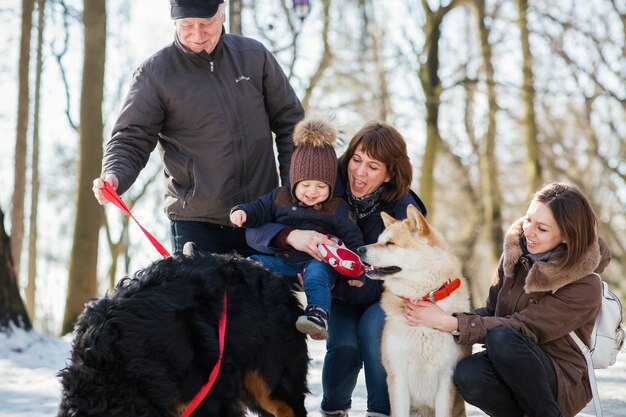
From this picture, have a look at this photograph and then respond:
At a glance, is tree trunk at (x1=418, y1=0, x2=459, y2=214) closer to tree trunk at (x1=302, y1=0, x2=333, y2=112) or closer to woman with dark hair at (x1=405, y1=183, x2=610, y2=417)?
tree trunk at (x1=302, y1=0, x2=333, y2=112)

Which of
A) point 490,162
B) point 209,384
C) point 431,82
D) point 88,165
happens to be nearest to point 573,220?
point 209,384

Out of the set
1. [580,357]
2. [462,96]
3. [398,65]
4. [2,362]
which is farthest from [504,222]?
[580,357]

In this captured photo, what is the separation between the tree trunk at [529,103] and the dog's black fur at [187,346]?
12056 mm

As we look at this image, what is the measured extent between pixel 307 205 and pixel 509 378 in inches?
54.4

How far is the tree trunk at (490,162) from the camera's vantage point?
15.6m

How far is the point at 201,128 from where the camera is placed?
4.14 meters

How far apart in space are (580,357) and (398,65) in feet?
44.6

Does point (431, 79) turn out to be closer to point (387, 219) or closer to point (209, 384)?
point (387, 219)

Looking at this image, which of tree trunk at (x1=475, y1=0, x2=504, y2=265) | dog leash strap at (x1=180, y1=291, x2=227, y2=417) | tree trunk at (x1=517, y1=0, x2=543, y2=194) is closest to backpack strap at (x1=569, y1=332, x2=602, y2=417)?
dog leash strap at (x1=180, y1=291, x2=227, y2=417)

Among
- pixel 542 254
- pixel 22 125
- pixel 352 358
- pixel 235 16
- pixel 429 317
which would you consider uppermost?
pixel 235 16

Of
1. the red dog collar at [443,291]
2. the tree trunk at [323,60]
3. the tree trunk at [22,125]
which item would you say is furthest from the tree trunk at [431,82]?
the red dog collar at [443,291]

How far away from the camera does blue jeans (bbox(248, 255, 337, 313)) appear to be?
3.69m

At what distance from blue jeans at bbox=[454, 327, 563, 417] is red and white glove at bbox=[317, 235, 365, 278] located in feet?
2.35

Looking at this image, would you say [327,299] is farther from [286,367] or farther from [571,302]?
[571,302]
